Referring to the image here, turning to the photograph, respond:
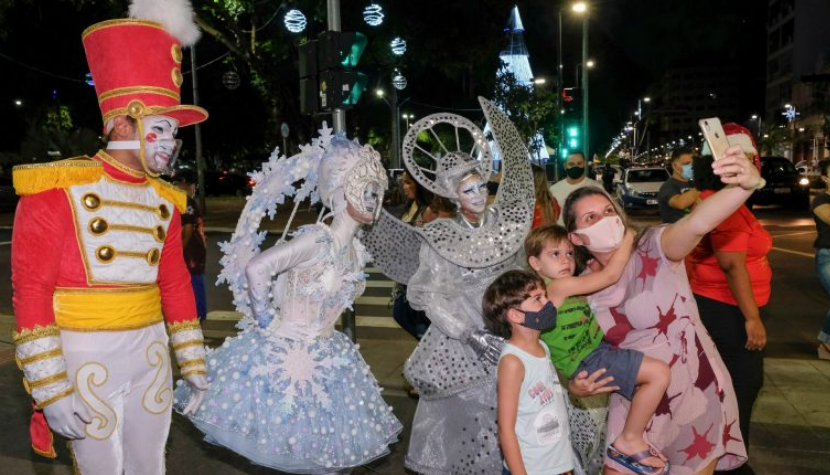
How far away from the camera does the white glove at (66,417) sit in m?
2.56

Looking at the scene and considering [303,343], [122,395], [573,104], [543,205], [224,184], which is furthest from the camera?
[224,184]

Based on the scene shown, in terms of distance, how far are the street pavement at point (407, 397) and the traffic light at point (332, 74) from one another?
260cm

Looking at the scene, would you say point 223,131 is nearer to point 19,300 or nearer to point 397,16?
point 397,16

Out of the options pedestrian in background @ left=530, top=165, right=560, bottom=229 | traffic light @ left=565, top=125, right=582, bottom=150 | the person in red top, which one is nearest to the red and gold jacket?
the person in red top

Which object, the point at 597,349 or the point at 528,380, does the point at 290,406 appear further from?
the point at 597,349

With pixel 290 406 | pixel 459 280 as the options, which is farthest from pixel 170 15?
pixel 459 280

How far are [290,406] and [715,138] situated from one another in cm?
211

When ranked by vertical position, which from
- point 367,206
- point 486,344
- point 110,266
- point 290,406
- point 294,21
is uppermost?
point 294,21

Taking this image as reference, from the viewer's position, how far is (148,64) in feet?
9.41

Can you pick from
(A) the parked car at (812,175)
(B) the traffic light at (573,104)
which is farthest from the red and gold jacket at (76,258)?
(B) the traffic light at (573,104)

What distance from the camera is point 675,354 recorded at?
2.82m

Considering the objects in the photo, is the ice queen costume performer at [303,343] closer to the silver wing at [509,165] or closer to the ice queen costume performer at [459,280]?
the ice queen costume performer at [459,280]

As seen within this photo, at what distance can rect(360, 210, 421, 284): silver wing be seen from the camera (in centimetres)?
426

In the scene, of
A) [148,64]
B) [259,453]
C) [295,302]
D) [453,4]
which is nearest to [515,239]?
[295,302]
